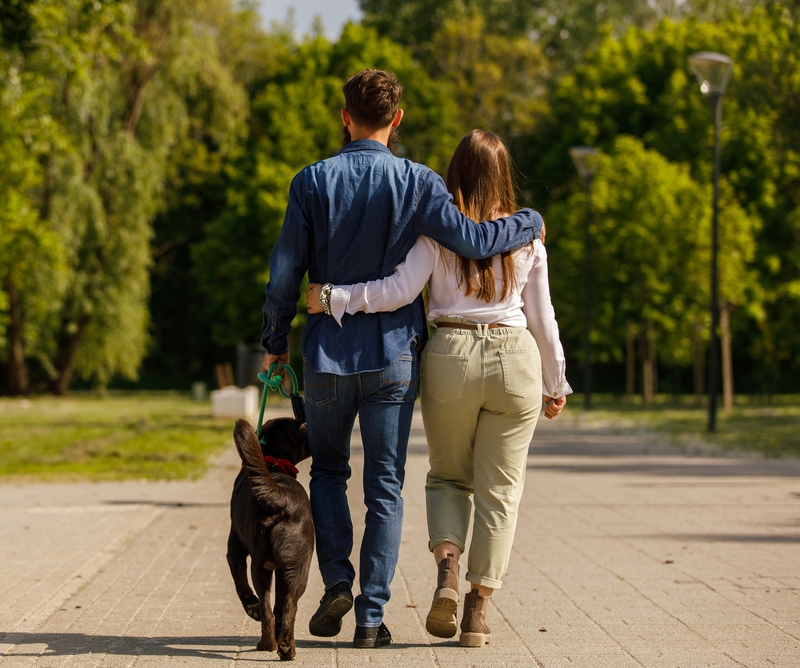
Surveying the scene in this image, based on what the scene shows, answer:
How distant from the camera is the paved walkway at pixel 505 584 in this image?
421cm

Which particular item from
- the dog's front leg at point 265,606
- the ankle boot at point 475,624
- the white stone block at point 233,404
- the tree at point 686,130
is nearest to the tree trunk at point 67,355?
the white stone block at point 233,404

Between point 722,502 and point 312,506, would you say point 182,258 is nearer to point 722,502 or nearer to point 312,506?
point 722,502

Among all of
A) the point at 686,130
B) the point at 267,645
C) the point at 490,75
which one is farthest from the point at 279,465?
the point at 490,75

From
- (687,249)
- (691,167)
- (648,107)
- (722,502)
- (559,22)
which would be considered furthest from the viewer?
(559,22)

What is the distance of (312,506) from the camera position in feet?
14.1

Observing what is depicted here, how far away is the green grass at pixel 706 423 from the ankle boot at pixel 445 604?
10149mm

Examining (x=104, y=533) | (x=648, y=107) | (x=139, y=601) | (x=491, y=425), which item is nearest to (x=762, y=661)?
(x=491, y=425)

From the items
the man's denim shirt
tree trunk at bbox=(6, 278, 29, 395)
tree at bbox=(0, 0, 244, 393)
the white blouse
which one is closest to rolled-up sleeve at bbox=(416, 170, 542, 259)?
the man's denim shirt

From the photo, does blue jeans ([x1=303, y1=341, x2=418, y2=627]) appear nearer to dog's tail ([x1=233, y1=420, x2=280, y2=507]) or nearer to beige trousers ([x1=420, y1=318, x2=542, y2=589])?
beige trousers ([x1=420, y1=318, x2=542, y2=589])

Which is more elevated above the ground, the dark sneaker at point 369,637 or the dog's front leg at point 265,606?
the dog's front leg at point 265,606

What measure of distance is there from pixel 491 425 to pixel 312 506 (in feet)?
2.57

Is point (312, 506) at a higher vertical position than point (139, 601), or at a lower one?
higher

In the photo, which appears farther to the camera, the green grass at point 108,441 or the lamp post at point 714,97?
the lamp post at point 714,97

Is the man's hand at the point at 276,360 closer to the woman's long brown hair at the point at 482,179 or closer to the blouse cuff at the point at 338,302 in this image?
the blouse cuff at the point at 338,302
